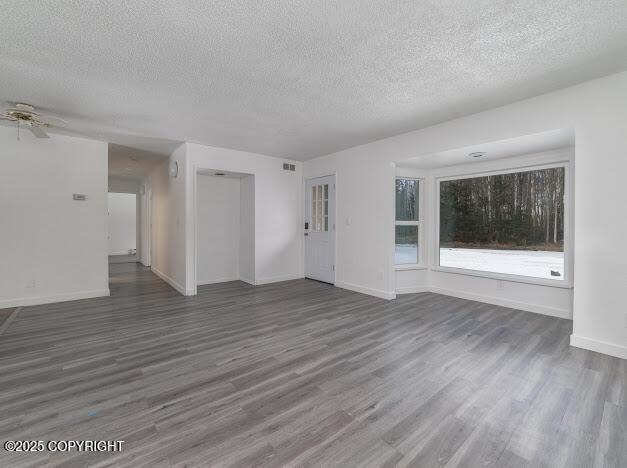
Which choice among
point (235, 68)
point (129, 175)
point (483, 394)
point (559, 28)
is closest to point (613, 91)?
point (559, 28)

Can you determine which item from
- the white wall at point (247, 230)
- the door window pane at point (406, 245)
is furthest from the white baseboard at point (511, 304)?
→ the white wall at point (247, 230)

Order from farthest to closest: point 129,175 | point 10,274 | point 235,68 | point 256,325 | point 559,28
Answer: point 129,175 → point 10,274 → point 256,325 → point 235,68 → point 559,28

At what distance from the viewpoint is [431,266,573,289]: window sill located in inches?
143

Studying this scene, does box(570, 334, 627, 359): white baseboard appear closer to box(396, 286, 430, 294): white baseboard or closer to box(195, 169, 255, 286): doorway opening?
box(396, 286, 430, 294): white baseboard

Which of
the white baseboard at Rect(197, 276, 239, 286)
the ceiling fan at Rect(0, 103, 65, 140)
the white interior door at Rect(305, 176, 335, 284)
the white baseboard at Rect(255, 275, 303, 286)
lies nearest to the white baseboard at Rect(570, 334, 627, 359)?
the white interior door at Rect(305, 176, 335, 284)

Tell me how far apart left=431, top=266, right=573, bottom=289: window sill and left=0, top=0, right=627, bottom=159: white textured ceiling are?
2361mm

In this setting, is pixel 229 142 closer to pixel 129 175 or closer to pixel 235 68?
pixel 235 68

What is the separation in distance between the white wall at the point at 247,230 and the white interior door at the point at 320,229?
47.6 inches

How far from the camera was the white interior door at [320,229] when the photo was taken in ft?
18.3

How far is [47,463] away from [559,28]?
13.0ft

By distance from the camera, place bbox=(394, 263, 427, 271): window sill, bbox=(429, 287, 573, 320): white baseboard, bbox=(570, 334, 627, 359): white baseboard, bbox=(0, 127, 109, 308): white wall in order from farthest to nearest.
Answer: bbox=(394, 263, 427, 271): window sill
bbox=(0, 127, 109, 308): white wall
bbox=(429, 287, 573, 320): white baseboard
bbox=(570, 334, 627, 359): white baseboard

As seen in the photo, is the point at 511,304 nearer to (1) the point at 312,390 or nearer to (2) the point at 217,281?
(1) the point at 312,390

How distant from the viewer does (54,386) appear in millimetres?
2072

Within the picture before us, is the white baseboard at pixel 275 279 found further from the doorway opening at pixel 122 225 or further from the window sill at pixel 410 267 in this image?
the doorway opening at pixel 122 225
